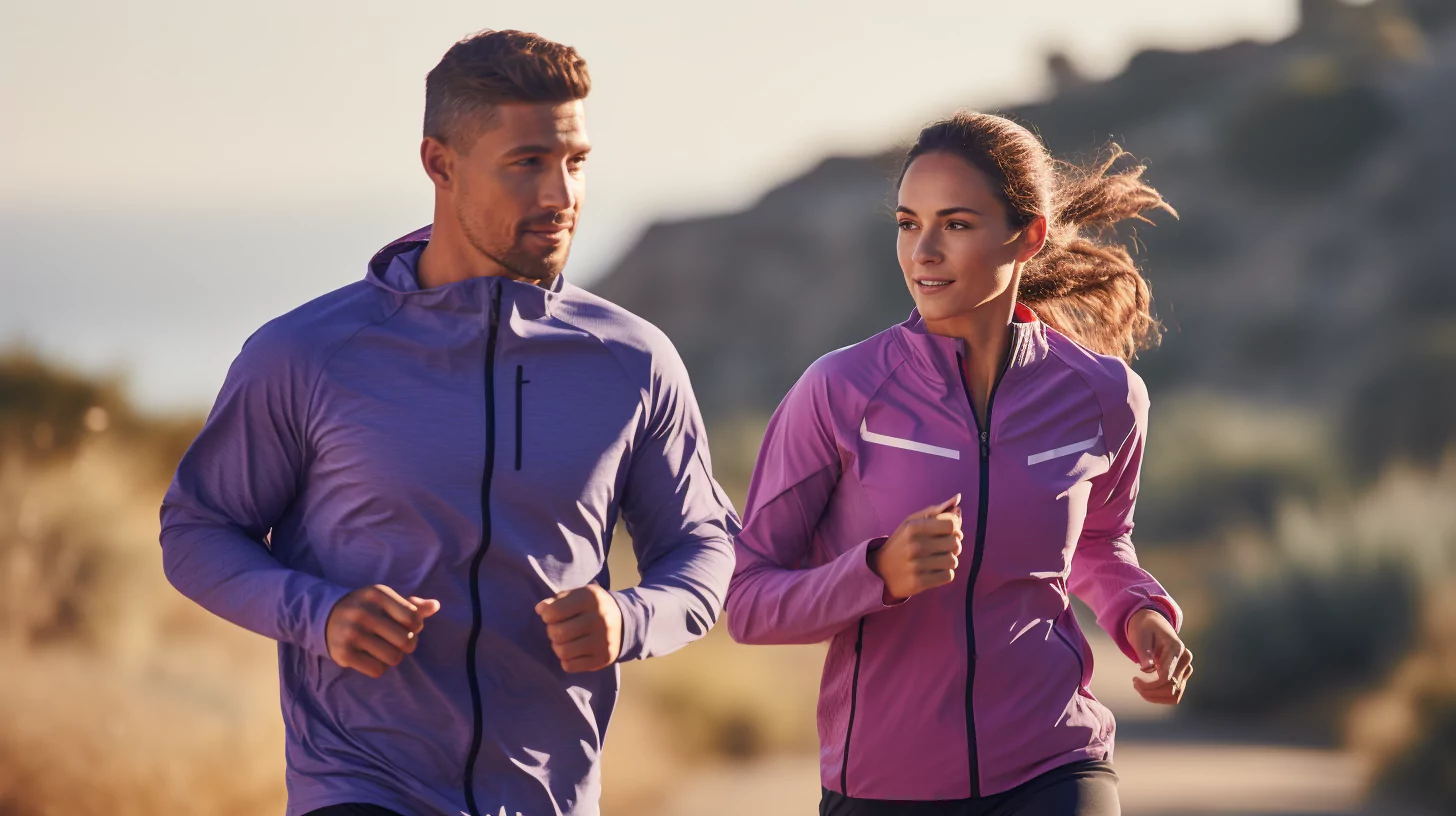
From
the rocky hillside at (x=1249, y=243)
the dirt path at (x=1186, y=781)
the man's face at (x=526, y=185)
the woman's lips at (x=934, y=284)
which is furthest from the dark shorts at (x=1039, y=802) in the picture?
the rocky hillside at (x=1249, y=243)

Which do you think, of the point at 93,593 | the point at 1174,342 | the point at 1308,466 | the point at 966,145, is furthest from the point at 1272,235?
the point at 966,145

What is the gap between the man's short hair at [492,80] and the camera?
3.53 m

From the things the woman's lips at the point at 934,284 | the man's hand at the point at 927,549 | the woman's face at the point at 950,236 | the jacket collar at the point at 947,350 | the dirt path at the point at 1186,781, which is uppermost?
the woman's face at the point at 950,236

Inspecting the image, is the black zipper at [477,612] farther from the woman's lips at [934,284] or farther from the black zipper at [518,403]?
the woman's lips at [934,284]

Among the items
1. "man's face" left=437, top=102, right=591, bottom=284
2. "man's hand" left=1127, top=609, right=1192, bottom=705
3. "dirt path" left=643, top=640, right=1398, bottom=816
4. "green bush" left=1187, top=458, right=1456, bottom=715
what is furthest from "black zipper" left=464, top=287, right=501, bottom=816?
"green bush" left=1187, top=458, right=1456, bottom=715

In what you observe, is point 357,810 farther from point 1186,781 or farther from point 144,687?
point 1186,781

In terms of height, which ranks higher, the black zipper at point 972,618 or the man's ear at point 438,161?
the man's ear at point 438,161

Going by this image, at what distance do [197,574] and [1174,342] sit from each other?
32450 millimetres

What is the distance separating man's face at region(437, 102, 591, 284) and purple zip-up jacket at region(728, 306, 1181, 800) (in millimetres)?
671

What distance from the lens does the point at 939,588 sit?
12.5 feet

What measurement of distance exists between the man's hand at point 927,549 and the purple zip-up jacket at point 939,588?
0.10 meters

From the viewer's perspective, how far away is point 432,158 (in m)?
3.64

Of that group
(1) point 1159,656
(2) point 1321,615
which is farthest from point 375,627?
(2) point 1321,615

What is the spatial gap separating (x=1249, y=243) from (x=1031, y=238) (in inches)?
1352
